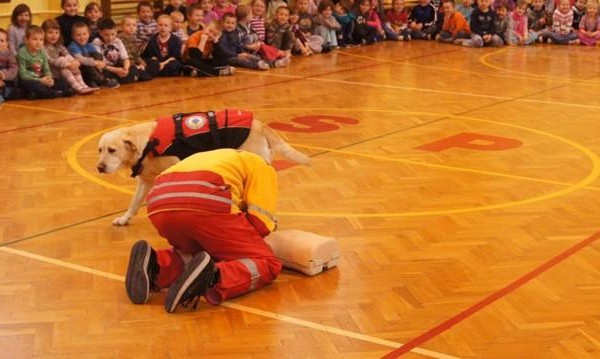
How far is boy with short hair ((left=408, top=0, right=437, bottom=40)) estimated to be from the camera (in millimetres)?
18812

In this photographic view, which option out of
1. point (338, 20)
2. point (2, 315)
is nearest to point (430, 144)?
point (2, 315)

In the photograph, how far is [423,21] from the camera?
1895 cm

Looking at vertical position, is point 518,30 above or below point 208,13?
below

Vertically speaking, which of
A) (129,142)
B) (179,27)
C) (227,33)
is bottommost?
(227,33)

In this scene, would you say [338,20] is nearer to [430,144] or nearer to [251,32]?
[251,32]

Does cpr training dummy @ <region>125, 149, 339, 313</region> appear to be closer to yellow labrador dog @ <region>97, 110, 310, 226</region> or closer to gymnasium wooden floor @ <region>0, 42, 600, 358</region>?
gymnasium wooden floor @ <region>0, 42, 600, 358</region>

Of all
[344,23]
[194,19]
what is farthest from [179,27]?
[344,23]

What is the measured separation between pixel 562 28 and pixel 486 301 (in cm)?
1417

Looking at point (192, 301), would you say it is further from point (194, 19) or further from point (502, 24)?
point (502, 24)

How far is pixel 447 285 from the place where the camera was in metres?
5.45

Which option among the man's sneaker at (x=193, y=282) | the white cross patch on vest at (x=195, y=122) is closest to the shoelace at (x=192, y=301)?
the man's sneaker at (x=193, y=282)

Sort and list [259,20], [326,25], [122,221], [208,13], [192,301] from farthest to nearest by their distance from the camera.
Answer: [326,25]
[259,20]
[208,13]
[122,221]
[192,301]

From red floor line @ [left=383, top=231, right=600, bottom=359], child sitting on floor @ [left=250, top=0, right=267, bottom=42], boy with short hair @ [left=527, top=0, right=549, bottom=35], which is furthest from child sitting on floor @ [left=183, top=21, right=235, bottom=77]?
red floor line @ [left=383, top=231, right=600, bottom=359]

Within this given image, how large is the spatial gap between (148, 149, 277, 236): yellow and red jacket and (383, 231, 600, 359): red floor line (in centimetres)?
117
